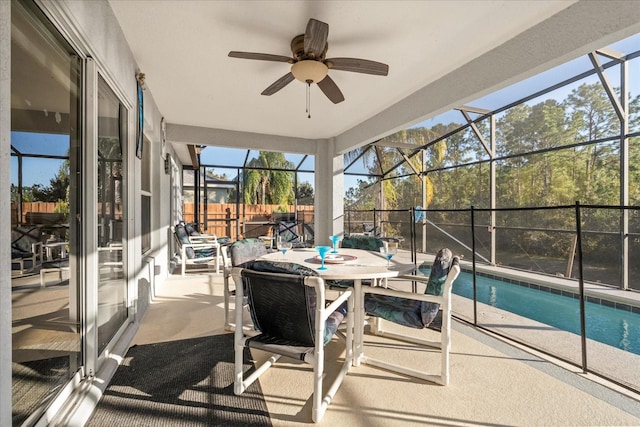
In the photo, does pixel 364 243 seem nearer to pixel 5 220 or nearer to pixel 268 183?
pixel 5 220

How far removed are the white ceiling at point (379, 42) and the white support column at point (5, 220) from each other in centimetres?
145

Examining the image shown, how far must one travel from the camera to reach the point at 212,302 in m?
3.55

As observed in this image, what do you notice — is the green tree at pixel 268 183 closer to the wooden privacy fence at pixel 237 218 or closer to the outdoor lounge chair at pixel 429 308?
the wooden privacy fence at pixel 237 218

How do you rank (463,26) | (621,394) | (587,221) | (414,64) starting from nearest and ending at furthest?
(621,394) < (463,26) < (414,64) < (587,221)

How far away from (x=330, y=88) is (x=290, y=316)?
226 cm

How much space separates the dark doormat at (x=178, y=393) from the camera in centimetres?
154

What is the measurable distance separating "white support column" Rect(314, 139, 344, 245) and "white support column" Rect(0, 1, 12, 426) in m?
4.98

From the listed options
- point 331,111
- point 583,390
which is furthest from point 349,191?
point 583,390

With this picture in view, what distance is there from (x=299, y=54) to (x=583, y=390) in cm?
309

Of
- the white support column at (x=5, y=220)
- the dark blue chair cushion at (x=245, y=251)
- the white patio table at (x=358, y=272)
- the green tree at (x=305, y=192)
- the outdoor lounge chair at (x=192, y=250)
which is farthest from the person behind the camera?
the green tree at (x=305, y=192)

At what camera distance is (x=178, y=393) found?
175 cm

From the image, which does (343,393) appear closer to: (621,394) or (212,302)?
(621,394)

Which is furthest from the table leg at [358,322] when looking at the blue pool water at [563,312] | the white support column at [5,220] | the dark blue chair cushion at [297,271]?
the blue pool water at [563,312]

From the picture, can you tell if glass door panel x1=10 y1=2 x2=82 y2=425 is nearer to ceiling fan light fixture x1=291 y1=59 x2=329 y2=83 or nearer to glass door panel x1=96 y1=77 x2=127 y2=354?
glass door panel x1=96 y1=77 x2=127 y2=354
